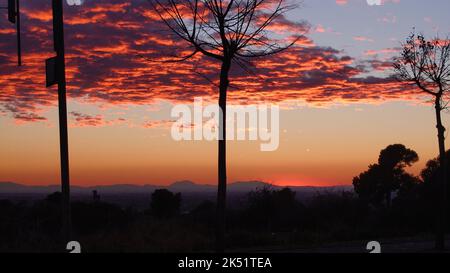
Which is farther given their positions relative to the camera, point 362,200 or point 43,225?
point 362,200

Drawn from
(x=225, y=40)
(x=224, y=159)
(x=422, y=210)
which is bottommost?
(x=422, y=210)

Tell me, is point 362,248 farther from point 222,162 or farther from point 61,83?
point 61,83

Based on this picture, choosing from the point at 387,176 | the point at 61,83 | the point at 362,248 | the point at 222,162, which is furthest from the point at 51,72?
the point at 387,176

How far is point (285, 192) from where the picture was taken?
132 feet

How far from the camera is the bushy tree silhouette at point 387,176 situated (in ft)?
167

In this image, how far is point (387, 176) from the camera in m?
51.2

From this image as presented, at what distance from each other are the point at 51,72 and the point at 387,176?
4348 centimetres

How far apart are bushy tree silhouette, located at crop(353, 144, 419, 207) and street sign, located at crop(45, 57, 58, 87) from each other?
4176 cm

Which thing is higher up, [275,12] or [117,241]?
[275,12]
